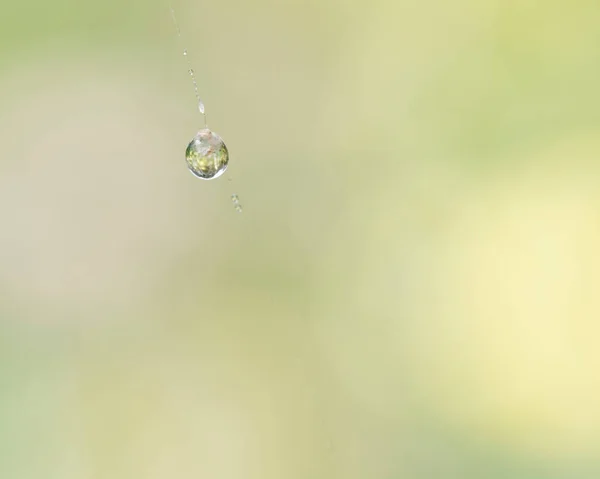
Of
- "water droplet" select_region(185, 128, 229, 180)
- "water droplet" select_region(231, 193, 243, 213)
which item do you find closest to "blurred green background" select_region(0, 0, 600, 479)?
"water droplet" select_region(231, 193, 243, 213)

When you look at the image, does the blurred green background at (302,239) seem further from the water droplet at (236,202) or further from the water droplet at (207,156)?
the water droplet at (207,156)

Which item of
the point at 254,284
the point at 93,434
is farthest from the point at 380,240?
the point at 93,434

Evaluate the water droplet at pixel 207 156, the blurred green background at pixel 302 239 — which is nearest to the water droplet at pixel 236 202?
the blurred green background at pixel 302 239

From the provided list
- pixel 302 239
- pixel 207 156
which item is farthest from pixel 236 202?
pixel 207 156

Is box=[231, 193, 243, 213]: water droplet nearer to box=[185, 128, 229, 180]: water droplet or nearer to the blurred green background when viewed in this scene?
the blurred green background

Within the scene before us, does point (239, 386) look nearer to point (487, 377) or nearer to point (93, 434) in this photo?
point (93, 434)

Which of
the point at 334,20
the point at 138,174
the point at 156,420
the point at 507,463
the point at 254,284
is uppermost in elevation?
the point at 334,20

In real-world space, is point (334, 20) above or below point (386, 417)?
above
